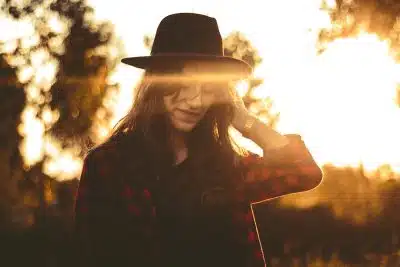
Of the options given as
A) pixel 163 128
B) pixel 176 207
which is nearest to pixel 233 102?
pixel 163 128

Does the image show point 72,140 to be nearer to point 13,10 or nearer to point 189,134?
point 13,10

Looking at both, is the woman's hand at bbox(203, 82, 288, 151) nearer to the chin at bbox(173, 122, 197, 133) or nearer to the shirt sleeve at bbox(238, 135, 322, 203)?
the shirt sleeve at bbox(238, 135, 322, 203)

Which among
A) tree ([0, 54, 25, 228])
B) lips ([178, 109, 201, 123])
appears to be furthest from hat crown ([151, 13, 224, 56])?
tree ([0, 54, 25, 228])

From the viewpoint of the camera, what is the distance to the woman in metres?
3.09

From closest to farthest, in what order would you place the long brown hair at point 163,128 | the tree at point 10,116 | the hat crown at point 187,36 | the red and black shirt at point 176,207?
1. the red and black shirt at point 176,207
2. the long brown hair at point 163,128
3. the hat crown at point 187,36
4. the tree at point 10,116

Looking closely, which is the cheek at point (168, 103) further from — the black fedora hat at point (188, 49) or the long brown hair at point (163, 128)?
the black fedora hat at point (188, 49)

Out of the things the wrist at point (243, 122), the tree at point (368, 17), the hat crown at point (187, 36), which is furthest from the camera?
the tree at point (368, 17)

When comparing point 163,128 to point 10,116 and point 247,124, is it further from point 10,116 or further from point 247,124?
point 10,116

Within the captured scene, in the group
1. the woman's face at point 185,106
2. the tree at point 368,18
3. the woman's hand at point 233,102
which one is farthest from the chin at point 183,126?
the tree at point 368,18

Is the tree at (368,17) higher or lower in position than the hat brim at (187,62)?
higher

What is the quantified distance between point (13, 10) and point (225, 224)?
27445 millimetres

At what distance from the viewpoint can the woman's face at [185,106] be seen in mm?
3555

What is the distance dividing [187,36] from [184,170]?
0.84m

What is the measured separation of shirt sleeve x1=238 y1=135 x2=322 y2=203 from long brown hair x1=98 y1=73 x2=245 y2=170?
17 centimetres
